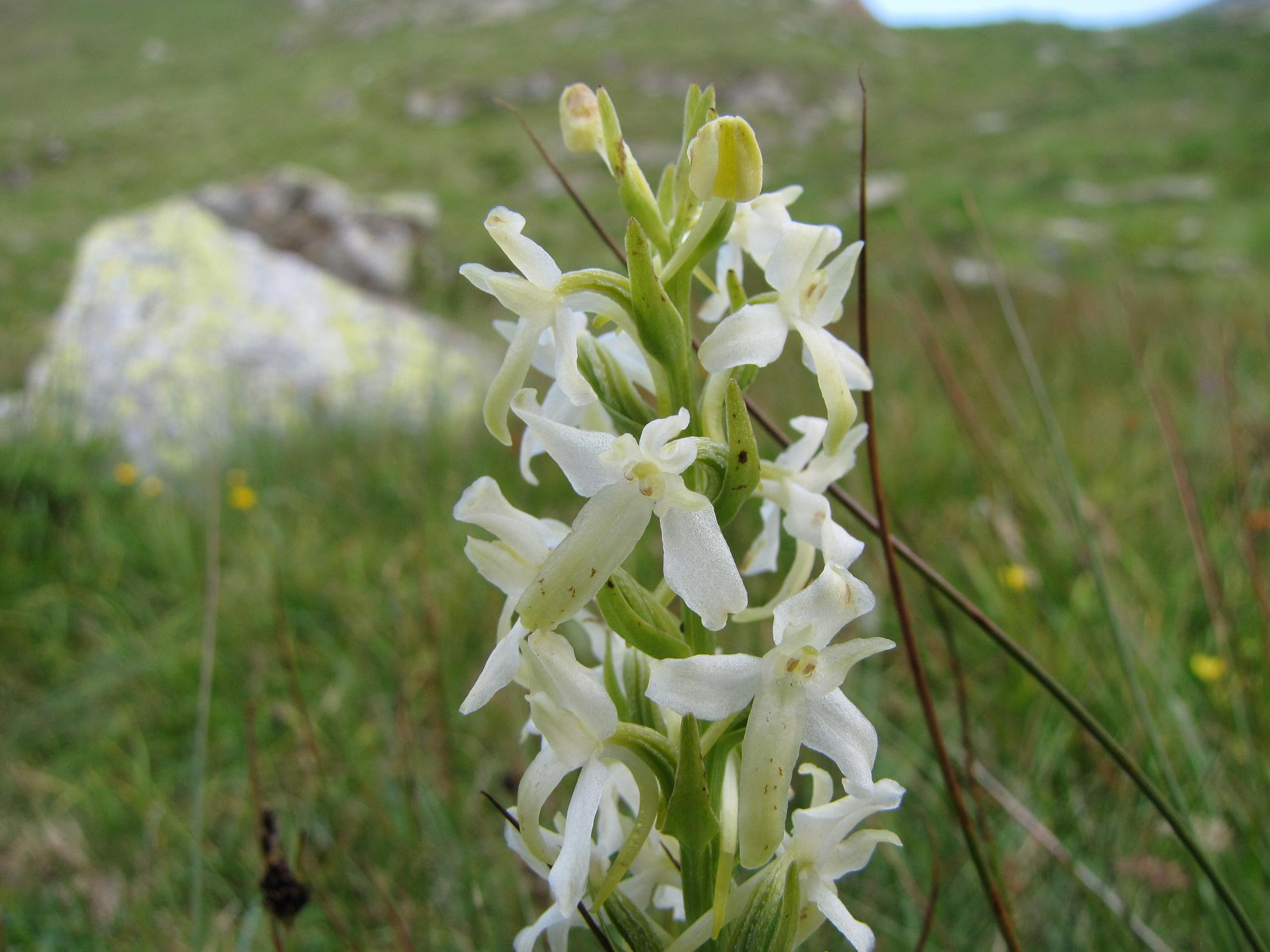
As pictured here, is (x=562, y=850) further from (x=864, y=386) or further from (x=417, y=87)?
(x=417, y=87)

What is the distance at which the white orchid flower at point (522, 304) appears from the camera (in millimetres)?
777

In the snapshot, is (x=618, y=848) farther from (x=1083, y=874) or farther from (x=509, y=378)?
(x=1083, y=874)

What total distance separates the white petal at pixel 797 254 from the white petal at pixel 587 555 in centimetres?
27

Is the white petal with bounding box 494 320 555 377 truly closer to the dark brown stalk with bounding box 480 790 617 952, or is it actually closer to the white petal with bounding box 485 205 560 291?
the white petal with bounding box 485 205 560 291

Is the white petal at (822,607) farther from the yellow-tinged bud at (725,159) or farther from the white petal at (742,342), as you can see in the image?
the yellow-tinged bud at (725,159)

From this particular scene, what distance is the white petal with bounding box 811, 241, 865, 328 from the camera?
2.65 ft

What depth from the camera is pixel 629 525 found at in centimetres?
69

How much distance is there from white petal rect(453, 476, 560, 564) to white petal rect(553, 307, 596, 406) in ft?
0.35

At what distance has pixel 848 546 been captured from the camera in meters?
0.77

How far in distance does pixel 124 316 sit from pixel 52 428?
2353mm

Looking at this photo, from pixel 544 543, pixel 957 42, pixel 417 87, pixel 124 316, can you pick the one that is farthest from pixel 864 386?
pixel 957 42

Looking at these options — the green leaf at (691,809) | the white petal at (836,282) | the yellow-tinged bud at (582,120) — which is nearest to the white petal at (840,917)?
the green leaf at (691,809)

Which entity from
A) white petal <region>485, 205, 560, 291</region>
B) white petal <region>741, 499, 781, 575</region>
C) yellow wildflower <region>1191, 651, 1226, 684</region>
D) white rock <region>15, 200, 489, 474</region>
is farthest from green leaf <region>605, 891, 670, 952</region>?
white rock <region>15, 200, 489, 474</region>

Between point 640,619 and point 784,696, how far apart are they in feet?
0.45
